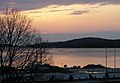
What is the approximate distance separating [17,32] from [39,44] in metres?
5.54

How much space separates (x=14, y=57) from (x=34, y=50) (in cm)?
436

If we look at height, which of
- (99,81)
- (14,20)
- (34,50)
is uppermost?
(14,20)

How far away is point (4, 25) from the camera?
29.3 metres

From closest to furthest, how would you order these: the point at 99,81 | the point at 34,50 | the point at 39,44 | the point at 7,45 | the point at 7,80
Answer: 1. the point at 7,80
2. the point at 7,45
3. the point at 34,50
4. the point at 39,44
5. the point at 99,81

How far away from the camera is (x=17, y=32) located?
Result: 95.4ft

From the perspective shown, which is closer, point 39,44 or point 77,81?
point 39,44

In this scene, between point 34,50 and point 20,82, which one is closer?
point 20,82

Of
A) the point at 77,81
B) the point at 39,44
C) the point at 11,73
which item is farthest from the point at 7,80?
the point at 77,81

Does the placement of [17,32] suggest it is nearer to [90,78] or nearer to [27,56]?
[27,56]

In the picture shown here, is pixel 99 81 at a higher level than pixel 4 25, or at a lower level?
lower

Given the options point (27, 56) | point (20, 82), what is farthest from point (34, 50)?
point (20, 82)

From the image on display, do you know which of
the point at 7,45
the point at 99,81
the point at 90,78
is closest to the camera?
the point at 7,45

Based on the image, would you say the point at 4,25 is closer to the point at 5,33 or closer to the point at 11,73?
the point at 5,33

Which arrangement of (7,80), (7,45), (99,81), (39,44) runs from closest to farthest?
1. (7,80)
2. (7,45)
3. (39,44)
4. (99,81)
